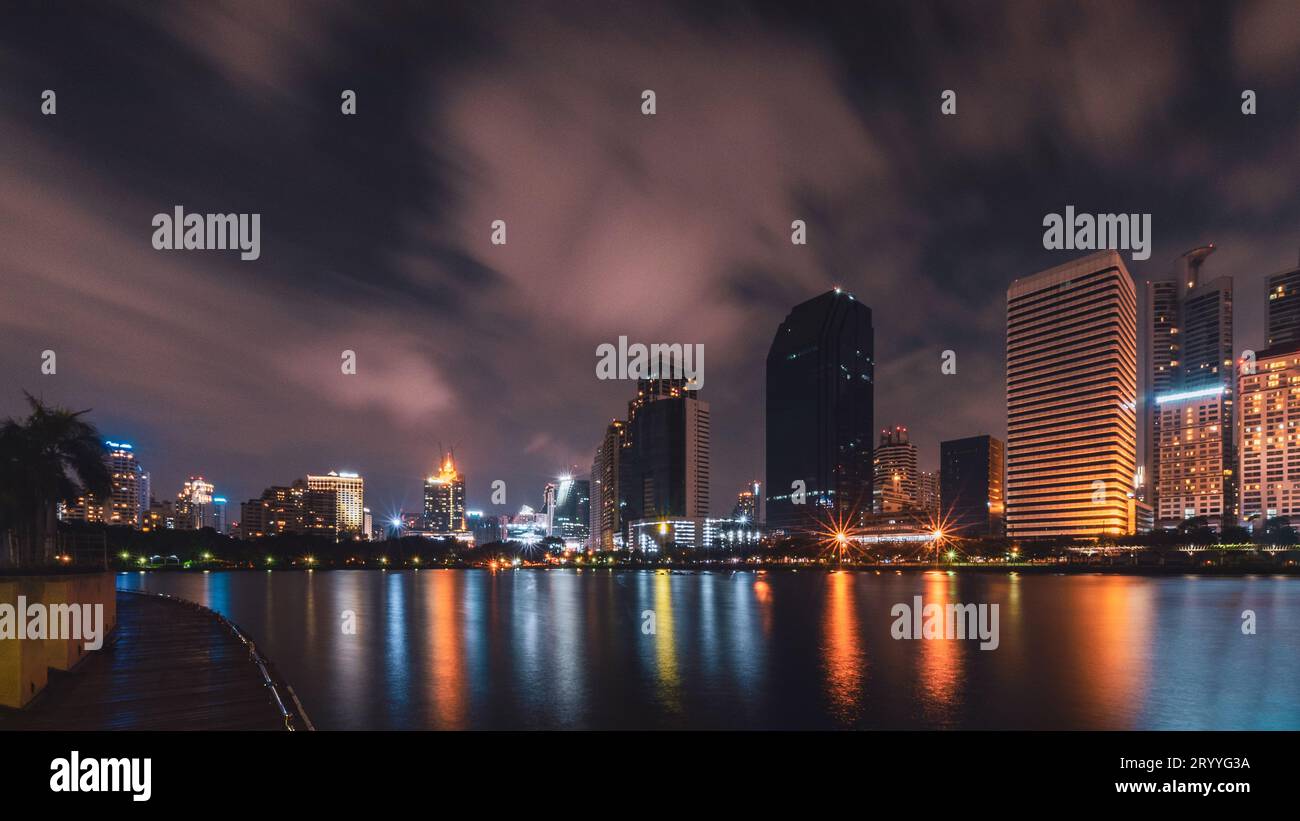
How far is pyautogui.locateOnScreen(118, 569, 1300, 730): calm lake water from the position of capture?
34.9 meters

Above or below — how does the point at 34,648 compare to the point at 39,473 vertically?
below

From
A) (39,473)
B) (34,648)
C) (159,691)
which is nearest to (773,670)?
(159,691)

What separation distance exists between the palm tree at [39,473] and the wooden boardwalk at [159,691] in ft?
19.9

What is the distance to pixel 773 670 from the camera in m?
46.7

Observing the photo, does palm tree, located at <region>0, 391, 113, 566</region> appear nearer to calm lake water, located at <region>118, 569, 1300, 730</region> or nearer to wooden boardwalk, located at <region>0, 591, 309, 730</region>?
wooden boardwalk, located at <region>0, 591, 309, 730</region>

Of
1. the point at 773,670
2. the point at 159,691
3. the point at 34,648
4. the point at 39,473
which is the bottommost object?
the point at 773,670

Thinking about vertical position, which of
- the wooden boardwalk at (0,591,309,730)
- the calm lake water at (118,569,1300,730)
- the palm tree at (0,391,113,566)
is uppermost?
the palm tree at (0,391,113,566)

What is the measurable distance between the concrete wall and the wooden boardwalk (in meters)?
0.48

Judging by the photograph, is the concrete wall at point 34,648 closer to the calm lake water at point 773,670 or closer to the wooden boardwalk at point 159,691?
the wooden boardwalk at point 159,691

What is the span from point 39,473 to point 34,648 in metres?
13.6

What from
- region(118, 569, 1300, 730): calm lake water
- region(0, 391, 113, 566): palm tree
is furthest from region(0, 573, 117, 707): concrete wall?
region(118, 569, 1300, 730): calm lake water

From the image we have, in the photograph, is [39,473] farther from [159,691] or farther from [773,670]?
[773,670]

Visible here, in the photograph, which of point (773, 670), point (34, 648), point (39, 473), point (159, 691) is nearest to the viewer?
point (34, 648)
